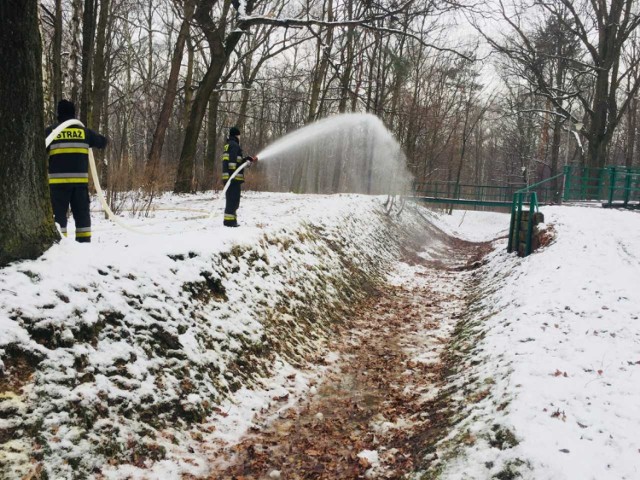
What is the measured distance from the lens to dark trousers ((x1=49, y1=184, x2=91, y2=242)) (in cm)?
586

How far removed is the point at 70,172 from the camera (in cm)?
585

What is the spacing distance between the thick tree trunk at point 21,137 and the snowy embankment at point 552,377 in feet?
14.3

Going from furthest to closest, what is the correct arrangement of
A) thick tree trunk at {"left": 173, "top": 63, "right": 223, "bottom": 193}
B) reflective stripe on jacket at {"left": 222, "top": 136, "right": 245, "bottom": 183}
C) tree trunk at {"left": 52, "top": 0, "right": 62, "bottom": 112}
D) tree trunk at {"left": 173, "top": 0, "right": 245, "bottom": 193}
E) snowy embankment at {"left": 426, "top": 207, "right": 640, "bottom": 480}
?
1. thick tree trunk at {"left": 173, "top": 63, "right": 223, "bottom": 193}
2. tree trunk at {"left": 173, "top": 0, "right": 245, "bottom": 193}
3. tree trunk at {"left": 52, "top": 0, "right": 62, "bottom": 112}
4. reflective stripe on jacket at {"left": 222, "top": 136, "right": 245, "bottom": 183}
5. snowy embankment at {"left": 426, "top": 207, "right": 640, "bottom": 480}

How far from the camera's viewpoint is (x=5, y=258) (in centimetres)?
394

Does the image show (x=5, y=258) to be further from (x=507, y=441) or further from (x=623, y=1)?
(x=623, y=1)

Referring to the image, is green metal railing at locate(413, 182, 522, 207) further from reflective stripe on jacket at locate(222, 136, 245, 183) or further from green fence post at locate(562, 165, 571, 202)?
reflective stripe on jacket at locate(222, 136, 245, 183)

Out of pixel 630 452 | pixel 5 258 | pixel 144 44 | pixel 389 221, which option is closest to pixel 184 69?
pixel 144 44

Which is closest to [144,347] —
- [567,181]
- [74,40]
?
[74,40]

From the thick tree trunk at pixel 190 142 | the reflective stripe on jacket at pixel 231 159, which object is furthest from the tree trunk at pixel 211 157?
the reflective stripe on jacket at pixel 231 159

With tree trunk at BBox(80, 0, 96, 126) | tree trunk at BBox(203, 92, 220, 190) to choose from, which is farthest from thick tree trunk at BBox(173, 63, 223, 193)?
tree trunk at BBox(80, 0, 96, 126)

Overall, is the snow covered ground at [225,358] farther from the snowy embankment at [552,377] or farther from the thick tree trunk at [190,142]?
the thick tree trunk at [190,142]

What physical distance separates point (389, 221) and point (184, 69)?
29.0m

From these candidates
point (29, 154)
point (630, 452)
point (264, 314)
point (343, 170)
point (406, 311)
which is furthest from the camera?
point (343, 170)

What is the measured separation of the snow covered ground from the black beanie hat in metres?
1.85
